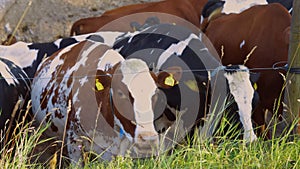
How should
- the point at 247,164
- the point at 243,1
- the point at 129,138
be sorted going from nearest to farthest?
the point at 247,164 < the point at 129,138 < the point at 243,1

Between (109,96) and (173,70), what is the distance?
0.51 metres

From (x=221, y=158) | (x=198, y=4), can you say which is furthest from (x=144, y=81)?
(x=198, y=4)

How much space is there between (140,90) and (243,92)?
0.79m

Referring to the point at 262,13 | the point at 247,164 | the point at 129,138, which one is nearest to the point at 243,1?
the point at 262,13

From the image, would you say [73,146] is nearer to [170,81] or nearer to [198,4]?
[170,81]

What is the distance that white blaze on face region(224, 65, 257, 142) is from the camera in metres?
4.58

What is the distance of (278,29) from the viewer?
5.67m

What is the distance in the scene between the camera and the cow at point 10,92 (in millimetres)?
5141

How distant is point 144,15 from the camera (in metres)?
7.47

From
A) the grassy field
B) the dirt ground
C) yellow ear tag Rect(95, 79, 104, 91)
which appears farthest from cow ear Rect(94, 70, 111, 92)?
the dirt ground

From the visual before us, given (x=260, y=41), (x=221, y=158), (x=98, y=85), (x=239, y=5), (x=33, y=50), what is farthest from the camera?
(x=239, y=5)

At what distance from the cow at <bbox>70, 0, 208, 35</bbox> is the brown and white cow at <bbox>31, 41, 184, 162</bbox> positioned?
1598 millimetres

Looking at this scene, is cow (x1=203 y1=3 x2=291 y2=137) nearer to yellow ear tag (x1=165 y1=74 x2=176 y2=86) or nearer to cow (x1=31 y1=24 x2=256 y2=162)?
cow (x1=31 y1=24 x2=256 y2=162)

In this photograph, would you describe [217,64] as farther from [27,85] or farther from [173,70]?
[27,85]
